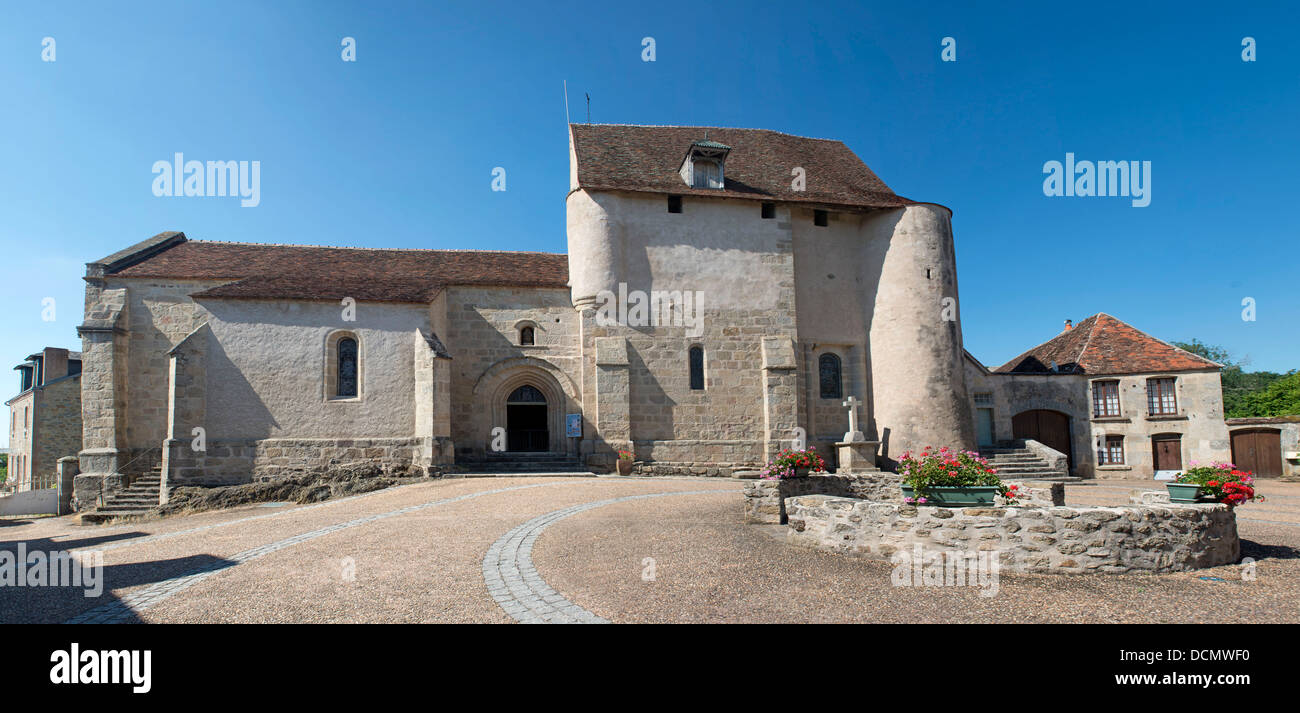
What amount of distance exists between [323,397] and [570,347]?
7.21 metres

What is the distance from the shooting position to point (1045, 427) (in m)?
22.4

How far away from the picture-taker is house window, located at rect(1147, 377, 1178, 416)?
21422 mm

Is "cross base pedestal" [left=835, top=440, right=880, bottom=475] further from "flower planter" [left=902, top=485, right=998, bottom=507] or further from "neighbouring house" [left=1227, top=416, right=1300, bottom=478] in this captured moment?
"neighbouring house" [left=1227, top=416, right=1300, bottom=478]

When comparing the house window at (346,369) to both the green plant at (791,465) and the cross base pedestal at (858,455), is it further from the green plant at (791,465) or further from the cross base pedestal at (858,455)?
the cross base pedestal at (858,455)

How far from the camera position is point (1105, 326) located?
78.5ft

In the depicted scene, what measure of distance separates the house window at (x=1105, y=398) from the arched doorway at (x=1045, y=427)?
107cm

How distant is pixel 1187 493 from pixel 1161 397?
1837 centimetres

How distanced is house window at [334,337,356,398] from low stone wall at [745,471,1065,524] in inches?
496

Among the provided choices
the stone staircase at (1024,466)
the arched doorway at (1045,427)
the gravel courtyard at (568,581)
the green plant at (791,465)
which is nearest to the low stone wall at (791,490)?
the green plant at (791,465)

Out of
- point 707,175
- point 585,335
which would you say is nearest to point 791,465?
point 585,335

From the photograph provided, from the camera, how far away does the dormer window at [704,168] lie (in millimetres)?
19984

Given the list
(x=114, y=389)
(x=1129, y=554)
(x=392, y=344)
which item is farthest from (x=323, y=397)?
(x=1129, y=554)

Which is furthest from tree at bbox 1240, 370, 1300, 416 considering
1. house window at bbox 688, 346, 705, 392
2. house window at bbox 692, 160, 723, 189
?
house window at bbox 692, 160, 723, 189
